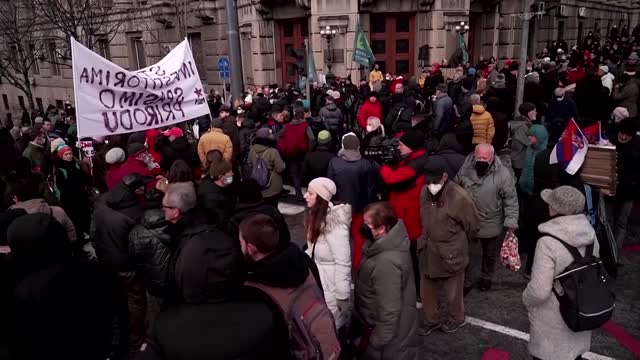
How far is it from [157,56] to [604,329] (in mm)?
25055

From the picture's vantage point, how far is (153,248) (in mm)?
3820

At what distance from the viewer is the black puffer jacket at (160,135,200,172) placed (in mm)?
6723

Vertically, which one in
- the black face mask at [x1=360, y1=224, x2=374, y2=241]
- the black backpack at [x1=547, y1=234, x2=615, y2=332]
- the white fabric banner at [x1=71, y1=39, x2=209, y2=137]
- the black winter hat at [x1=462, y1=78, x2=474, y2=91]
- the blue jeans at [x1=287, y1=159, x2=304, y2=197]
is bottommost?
the blue jeans at [x1=287, y1=159, x2=304, y2=197]

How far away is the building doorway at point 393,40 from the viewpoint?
2003 centimetres

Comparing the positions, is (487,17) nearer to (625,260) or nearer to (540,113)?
(540,113)

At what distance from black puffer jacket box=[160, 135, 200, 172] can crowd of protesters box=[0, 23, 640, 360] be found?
0.8 inches

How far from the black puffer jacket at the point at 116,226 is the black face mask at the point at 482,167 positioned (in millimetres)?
3133

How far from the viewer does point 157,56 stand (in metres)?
25.8

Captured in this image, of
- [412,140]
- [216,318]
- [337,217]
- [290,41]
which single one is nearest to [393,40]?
[290,41]

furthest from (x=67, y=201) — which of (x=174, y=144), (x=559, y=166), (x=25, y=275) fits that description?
(x=559, y=166)

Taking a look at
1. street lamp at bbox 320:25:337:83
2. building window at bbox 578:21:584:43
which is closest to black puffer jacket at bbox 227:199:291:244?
street lamp at bbox 320:25:337:83

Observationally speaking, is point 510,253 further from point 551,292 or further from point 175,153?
point 175,153

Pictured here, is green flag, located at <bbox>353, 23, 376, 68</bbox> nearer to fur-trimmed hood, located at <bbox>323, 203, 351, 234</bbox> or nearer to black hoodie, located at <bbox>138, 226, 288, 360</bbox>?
fur-trimmed hood, located at <bbox>323, 203, 351, 234</bbox>

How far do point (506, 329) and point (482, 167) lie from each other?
1530 millimetres
